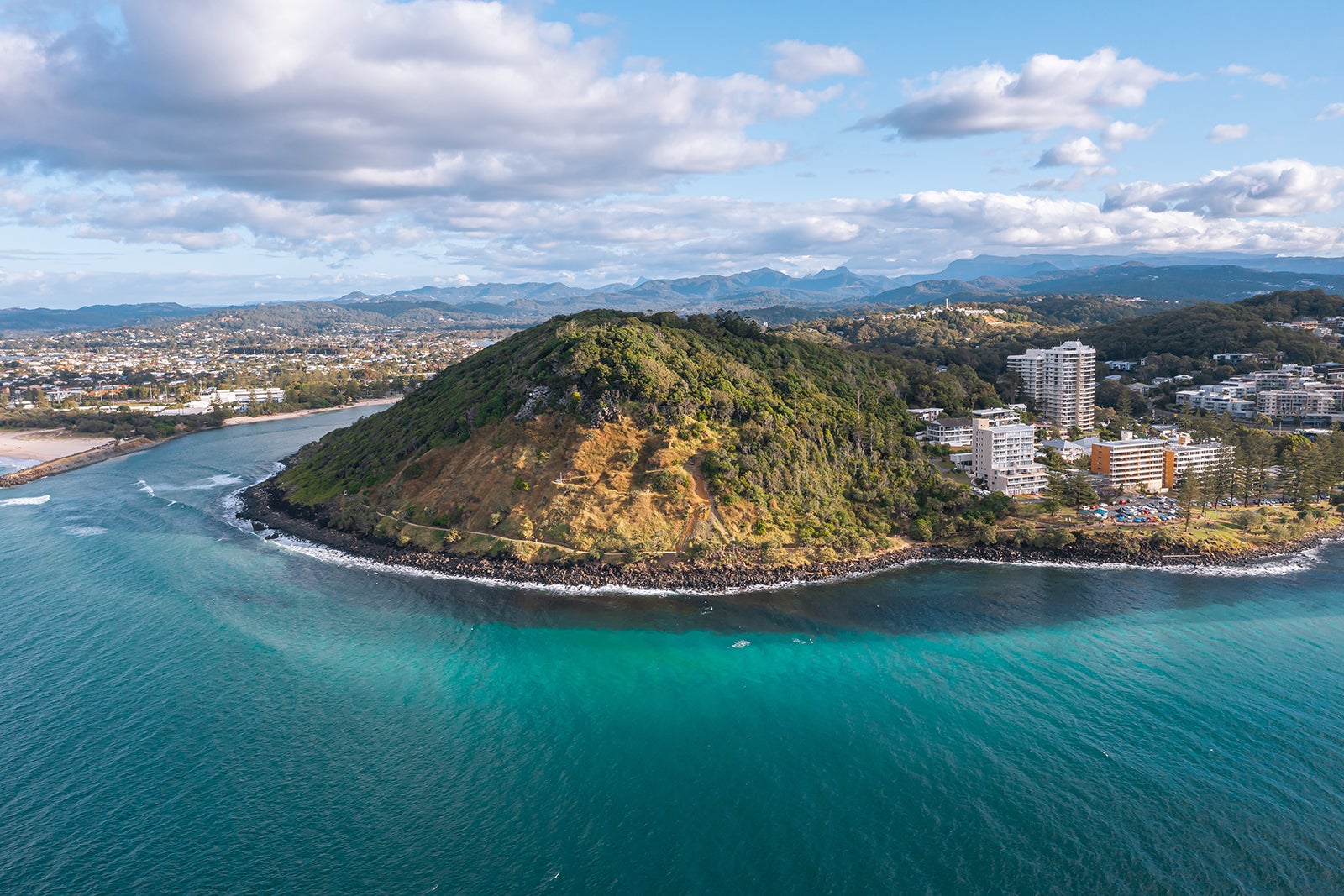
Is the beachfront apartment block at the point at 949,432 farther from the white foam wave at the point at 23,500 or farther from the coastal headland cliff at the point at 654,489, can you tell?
the white foam wave at the point at 23,500

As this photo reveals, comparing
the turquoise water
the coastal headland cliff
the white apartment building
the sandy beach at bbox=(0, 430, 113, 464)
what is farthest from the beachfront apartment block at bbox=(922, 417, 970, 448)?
the sandy beach at bbox=(0, 430, 113, 464)

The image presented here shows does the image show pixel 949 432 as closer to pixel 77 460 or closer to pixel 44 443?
pixel 77 460

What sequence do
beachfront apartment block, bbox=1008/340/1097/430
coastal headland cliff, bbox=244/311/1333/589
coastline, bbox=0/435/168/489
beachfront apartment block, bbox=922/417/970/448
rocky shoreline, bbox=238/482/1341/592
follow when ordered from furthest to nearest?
A: beachfront apartment block, bbox=1008/340/1097/430, coastline, bbox=0/435/168/489, beachfront apartment block, bbox=922/417/970/448, coastal headland cliff, bbox=244/311/1333/589, rocky shoreline, bbox=238/482/1341/592

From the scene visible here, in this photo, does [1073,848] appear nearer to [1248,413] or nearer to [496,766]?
[496,766]

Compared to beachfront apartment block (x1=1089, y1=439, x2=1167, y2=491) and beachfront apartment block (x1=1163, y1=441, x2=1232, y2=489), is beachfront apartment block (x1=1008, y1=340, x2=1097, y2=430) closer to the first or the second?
beachfront apartment block (x1=1163, y1=441, x2=1232, y2=489)

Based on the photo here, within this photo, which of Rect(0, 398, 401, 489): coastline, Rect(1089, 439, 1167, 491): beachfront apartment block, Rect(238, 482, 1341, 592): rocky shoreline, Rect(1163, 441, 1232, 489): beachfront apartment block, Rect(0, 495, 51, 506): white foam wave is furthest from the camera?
Rect(0, 398, 401, 489): coastline

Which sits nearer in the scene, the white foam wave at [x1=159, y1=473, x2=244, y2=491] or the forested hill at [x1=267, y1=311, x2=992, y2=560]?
the forested hill at [x1=267, y1=311, x2=992, y2=560]
